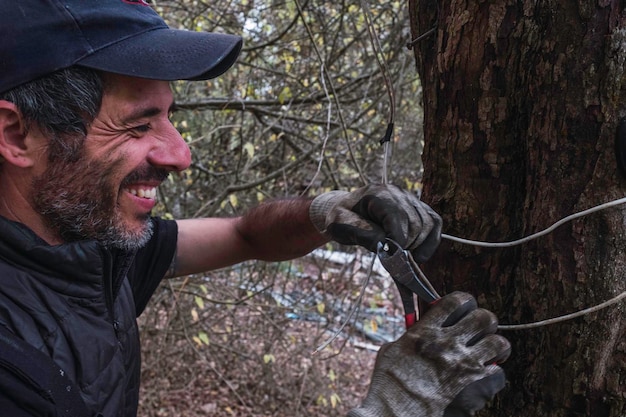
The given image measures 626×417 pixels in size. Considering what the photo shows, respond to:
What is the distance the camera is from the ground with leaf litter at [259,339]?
4.32 metres

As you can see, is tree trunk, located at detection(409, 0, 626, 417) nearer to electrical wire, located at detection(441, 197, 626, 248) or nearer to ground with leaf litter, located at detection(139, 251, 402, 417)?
electrical wire, located at detection(441, 197, 626, 248)

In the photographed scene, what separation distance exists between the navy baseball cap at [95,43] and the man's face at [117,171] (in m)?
0.08

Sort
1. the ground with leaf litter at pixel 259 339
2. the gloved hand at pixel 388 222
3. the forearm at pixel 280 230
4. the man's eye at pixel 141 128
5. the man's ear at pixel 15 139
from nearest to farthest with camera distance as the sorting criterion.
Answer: the gloved hand at pixel 388 222 → the man's ear at pixel 15 139 → the man's eye at pixel 141 128 → the forearm at pixel 280 230 → the ground with leaf litter at pixel 259 339

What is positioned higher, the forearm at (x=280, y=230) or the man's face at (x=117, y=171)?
the man's face at (x=117, y=171)

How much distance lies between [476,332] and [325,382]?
3736mm

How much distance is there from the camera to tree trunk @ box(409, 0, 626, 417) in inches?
41.2

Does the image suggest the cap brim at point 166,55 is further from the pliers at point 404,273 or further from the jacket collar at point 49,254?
the pliers at point 404,273

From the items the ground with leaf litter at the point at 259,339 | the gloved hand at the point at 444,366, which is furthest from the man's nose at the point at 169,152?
the ground with leaf litter at the point at 259,339

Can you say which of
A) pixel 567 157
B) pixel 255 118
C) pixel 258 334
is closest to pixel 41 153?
pixel 567 157

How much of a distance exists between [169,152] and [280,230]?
0.55 metres

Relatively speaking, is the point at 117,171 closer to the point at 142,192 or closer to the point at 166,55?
the point at 142,192

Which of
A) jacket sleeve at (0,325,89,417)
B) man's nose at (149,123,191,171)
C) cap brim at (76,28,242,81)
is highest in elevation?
cap brim at (76,28,242,81)

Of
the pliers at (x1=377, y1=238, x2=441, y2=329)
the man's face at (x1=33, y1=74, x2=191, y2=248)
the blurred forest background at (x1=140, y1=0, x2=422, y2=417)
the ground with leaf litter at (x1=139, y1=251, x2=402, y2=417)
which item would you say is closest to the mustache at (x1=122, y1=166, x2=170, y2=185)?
the man's face at (x1=33, y1=74, x2=191, y2=248)

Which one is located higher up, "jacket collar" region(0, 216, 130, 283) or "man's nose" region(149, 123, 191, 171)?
"man's nose" region(149, 123, 191, 171)
